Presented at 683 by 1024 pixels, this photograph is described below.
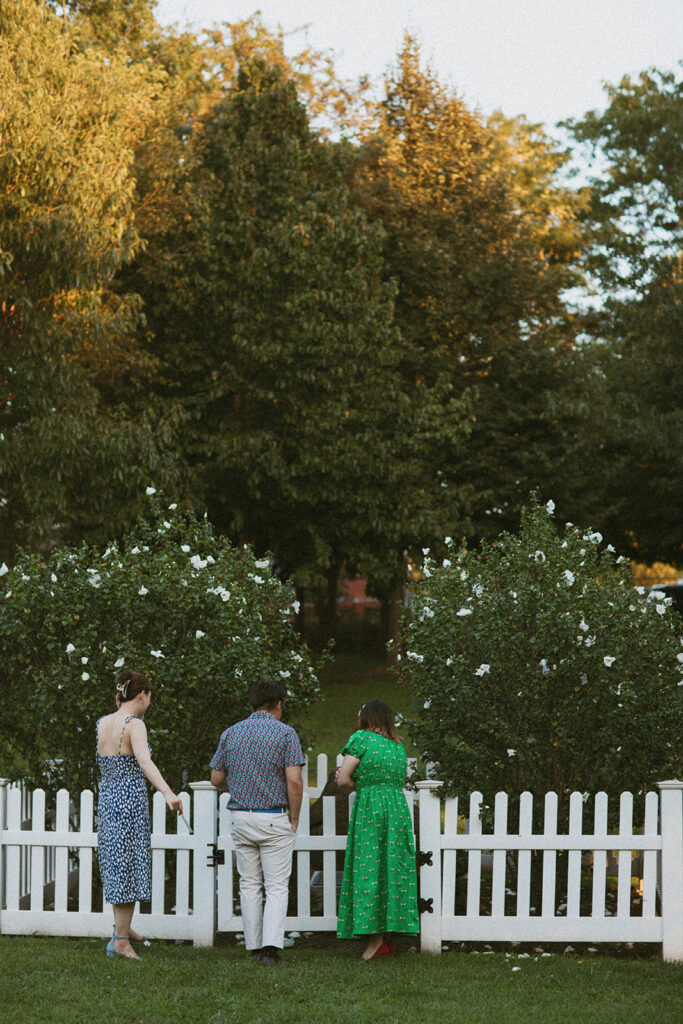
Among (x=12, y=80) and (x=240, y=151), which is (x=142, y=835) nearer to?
(x=12, y=80)

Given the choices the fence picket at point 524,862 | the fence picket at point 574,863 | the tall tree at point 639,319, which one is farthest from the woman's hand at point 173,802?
the tall tree at point 639,319

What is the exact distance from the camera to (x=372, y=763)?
6508 millimetres

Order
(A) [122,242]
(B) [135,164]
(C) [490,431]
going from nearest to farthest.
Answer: (A) [122,242] < (B) [135,164] < (C) [490,431]

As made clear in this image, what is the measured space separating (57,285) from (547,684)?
11.3 metres

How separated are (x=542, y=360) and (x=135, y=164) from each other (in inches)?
372

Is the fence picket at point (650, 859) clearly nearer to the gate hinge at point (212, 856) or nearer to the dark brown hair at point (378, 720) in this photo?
the dark brown hair at point (378, 720)

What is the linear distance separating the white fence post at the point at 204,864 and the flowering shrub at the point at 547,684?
1.65m

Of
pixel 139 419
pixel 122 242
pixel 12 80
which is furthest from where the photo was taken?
pixel 139 419

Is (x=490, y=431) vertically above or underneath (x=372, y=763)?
above

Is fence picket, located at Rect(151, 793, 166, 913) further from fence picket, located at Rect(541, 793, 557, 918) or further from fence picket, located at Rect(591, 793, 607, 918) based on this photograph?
fence picket, located at Rect(591, 793, 607, 918)

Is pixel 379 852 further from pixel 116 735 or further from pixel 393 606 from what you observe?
pixel 393 606

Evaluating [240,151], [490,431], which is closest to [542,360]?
[490,431]

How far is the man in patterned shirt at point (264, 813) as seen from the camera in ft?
21.0

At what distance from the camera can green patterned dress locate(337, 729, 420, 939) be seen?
21.2 ft
